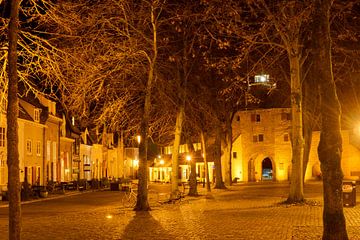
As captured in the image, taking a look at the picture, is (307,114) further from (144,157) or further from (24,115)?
(24,115)

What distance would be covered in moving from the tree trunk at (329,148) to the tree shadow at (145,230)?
4.63m

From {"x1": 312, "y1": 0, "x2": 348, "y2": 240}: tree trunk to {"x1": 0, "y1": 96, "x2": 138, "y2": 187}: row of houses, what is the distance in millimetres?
22857

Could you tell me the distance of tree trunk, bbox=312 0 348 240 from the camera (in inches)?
494

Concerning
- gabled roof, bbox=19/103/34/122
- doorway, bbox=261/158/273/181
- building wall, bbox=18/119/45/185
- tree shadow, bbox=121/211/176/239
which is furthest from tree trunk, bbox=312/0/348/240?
doorway, bbox=261/158/273/181

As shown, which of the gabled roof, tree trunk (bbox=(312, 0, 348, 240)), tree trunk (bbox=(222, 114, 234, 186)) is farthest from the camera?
tree trunk (bbox=(222, 114, 234, 186))

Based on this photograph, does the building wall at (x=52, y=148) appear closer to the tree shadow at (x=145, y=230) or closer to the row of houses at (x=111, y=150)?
the row of houses at (x=111, y=150)

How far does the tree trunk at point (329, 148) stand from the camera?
12.5m

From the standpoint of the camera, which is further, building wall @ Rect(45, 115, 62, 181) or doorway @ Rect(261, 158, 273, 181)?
doorway @ Rect(261, 158, 273, 181)

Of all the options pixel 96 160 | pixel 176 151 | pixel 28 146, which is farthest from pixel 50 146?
pixel 176 151

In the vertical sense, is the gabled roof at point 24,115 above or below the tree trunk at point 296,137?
above

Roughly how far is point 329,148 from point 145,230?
6982 millimetres

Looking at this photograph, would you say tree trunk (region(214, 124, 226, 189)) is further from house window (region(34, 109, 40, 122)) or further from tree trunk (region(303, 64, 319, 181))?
house window (region(34, 109, 40, 122))

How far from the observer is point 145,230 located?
17.1 metres

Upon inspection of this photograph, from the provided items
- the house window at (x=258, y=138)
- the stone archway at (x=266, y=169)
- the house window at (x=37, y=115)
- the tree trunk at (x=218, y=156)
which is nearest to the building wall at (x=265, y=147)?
the house window at (x=258, y=138)
